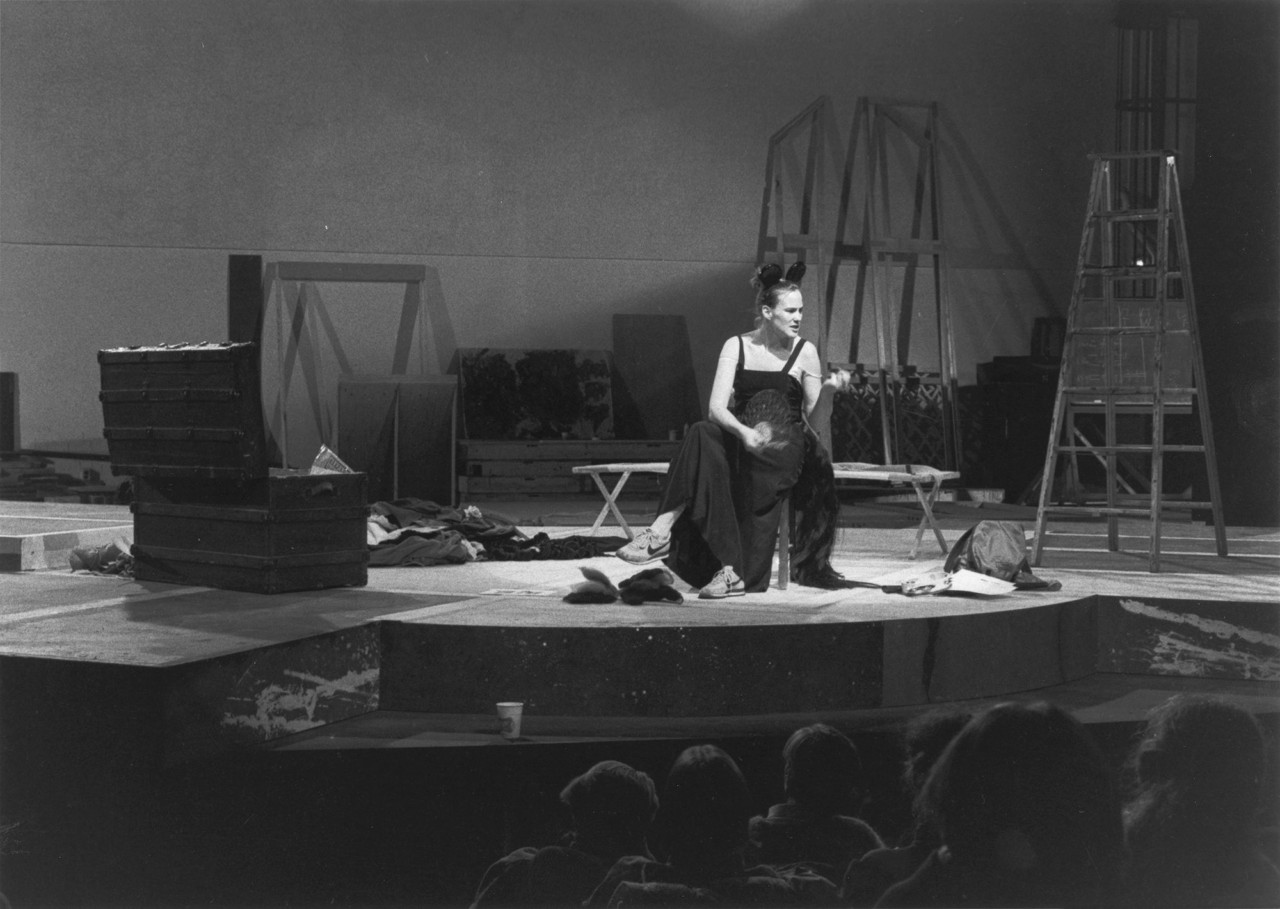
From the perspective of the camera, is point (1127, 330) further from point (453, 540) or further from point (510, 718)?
point (510, 718)

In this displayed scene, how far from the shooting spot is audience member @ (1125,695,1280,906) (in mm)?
4094

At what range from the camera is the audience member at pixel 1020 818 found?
3.84 meters

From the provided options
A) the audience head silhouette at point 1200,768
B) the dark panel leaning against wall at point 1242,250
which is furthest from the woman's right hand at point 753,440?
the dark panel leaning against wall at point 1242,250

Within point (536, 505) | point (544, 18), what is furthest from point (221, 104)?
point (536, 505)

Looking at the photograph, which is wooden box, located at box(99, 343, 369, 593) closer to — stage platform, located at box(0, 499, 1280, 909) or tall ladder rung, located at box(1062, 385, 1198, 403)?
stage platform, located at box(0, 499, 1280, 909)

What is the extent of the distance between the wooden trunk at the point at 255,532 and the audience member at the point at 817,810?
1829mm

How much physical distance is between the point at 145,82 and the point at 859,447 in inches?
223

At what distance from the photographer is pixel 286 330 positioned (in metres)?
10.1

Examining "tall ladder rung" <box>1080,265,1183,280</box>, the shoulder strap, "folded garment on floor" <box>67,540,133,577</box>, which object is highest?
"tall ladder rung" <box>1080,265,1183,280</box>

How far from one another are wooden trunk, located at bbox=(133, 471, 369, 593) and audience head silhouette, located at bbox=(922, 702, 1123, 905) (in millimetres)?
2206

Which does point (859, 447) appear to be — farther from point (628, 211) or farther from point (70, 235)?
point (70, 235)

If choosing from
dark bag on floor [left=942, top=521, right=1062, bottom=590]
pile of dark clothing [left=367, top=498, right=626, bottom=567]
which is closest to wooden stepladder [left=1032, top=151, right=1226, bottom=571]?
dark bag on floor [left=942, top=521, right=1062, bottom=590]

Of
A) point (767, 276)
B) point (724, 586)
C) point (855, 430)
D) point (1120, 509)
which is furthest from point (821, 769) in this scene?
point (855, 430)

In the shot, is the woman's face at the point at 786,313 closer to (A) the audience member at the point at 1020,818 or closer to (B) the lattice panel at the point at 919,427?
(A) the audience member at the point at 1020,818
